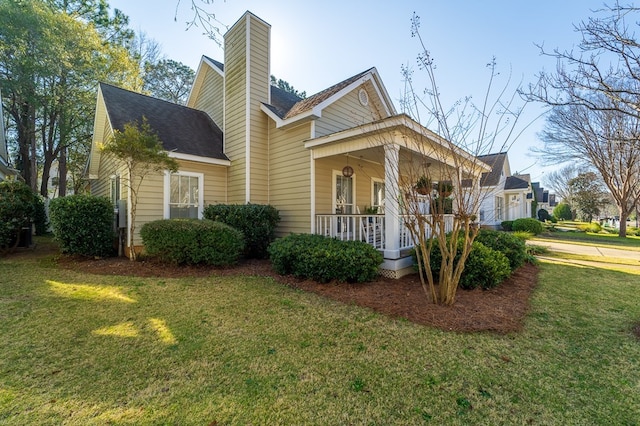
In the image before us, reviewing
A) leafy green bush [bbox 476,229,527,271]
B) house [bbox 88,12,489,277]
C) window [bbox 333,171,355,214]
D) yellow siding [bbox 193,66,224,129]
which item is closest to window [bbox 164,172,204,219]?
house [bbox 88,12,489,277]

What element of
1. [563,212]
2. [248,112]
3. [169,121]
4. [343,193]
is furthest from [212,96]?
[563,212]

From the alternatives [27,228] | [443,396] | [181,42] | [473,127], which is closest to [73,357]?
[443,396]

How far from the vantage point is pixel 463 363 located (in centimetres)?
296

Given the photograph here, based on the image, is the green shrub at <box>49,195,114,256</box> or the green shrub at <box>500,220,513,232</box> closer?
the green shrub at <box>49,195,114,256</box>

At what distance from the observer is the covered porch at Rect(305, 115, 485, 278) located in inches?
205

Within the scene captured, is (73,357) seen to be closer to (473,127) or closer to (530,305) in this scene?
(473,127)

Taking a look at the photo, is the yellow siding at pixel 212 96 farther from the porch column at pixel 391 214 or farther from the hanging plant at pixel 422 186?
the hanging plant at pixel 422 186

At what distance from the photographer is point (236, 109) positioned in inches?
365

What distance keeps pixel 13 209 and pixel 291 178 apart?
773 centimetres

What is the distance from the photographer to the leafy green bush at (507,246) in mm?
6602

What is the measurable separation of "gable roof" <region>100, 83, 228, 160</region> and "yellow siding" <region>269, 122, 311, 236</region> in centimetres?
184

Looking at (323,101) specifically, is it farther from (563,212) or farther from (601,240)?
(563,212)

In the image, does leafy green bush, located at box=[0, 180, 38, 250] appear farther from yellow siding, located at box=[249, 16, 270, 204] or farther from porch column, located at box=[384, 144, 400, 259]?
porch column, located at box=[384, 144, 400, 259]

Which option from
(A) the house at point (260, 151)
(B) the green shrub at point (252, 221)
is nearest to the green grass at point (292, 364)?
(B) the green shrub at point (252, 221)
